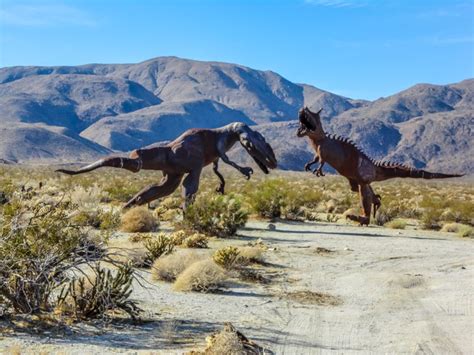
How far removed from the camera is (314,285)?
441 inches

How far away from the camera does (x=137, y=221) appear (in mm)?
17172

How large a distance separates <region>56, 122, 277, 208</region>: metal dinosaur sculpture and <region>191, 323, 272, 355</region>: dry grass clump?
11.4 meters

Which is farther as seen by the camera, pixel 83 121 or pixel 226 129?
pixel 83 121

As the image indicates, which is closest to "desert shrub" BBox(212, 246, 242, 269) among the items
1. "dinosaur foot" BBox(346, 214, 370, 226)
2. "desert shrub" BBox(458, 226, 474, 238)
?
"dinosaur foot" BBox(346, 214, 370, 226)

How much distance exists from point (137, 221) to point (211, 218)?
1.91 metres

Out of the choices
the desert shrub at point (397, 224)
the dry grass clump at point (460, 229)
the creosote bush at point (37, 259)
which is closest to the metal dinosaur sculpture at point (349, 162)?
the desert shrub at point (397, 224)

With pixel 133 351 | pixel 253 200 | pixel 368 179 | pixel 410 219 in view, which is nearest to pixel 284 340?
pixel 133 351

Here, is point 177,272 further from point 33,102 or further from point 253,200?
point 33,102

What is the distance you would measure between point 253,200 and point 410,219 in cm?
655

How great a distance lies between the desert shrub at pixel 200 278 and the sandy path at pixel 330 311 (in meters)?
0.24

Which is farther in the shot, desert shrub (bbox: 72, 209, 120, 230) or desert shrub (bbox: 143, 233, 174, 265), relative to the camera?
desert shrub (bbox: 143, 233, 174, 265)

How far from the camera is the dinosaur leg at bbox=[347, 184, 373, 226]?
66.9ft

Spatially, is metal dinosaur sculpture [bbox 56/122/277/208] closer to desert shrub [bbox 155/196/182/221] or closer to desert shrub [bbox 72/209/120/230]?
desert shrub [bbox 155/196/182/221]

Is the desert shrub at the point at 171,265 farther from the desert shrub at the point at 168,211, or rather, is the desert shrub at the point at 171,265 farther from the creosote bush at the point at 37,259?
the desert shrub at the point at 168,211
